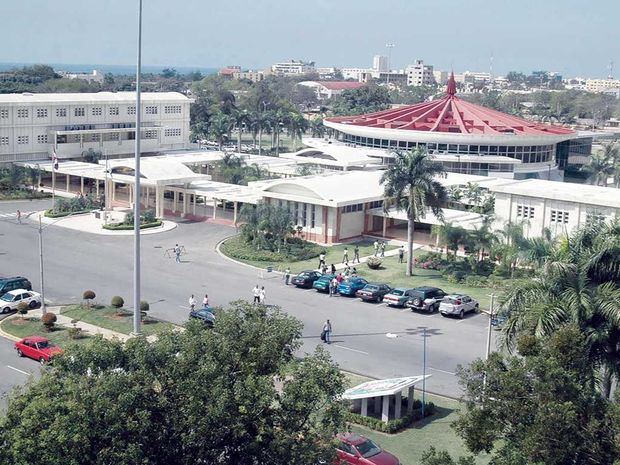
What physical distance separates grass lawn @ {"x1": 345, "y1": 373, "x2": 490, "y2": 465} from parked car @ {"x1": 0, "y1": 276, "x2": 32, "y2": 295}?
72.2 feet

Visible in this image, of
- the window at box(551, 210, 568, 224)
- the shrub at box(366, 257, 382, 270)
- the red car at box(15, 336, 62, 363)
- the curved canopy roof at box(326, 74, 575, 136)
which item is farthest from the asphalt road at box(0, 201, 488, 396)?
the curved canopy roof at box(326, 74, 575, 136)

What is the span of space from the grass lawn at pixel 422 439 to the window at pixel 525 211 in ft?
84.5

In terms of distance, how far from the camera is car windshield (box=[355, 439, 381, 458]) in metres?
25.0

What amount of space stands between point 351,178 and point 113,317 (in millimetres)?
28194

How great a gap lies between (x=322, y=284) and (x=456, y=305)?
7.53m

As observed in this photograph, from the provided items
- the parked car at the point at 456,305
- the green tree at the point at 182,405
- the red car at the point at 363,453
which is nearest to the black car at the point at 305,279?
the parked car at the point at 456,305

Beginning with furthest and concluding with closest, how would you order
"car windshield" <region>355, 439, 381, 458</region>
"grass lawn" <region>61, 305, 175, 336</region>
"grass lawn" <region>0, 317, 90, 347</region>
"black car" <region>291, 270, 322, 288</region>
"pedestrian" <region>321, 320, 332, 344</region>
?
"black car" <region>291, 270, 322, 288</region>, "grass lawn" <region>61, 305, 175, 336</region>, "pedestrian" <region>321, 320, 332, 344</region>, "grass lawn" <region>0, 317, 90, 347</region>, "car windshield" <region>355, 439, 381, 458</region>

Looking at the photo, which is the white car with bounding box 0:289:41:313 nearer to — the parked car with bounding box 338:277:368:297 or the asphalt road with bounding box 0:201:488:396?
the asphalt road with bounding box 0:201:488:396

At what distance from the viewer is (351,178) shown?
65.1 meters

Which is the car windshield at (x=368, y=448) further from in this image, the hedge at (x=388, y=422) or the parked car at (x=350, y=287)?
the parked car at (x=350, y=287)

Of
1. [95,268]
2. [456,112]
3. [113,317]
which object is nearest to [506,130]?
[456,112]

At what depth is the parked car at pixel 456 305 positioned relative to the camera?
42.1 metres

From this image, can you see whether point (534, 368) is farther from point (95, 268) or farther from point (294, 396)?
point (95, 268)

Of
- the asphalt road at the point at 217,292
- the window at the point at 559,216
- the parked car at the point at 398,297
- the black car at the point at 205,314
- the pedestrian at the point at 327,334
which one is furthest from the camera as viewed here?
the window at the point at 559,216
